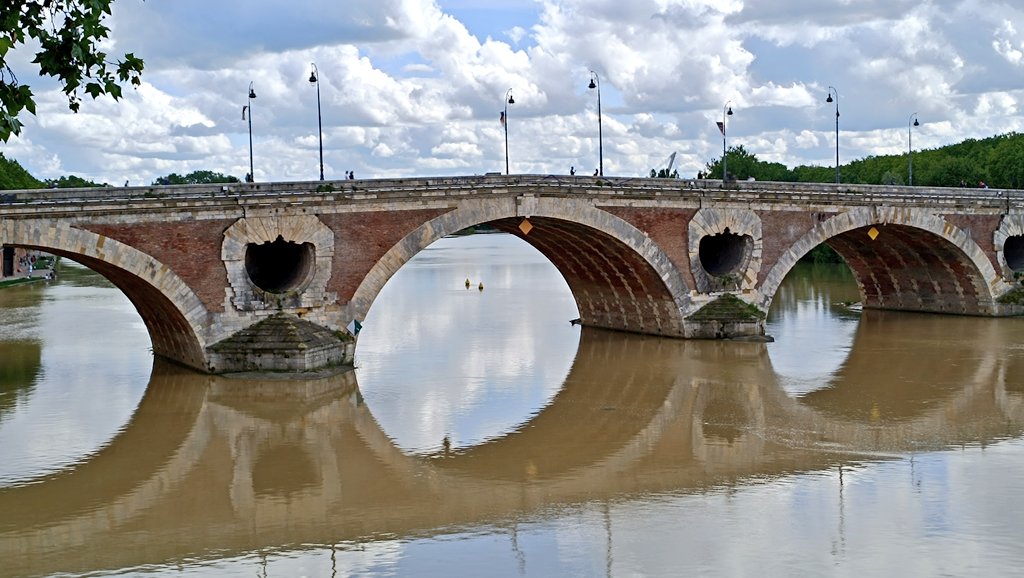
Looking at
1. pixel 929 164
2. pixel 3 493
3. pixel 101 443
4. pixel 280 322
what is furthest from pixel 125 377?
pixel 929 164

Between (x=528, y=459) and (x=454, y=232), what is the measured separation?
14.7 metres

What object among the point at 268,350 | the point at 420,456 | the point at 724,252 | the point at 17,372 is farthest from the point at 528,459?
the point at 724,252

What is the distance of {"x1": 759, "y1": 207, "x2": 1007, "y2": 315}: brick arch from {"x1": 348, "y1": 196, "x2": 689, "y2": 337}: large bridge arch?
14.4 feet

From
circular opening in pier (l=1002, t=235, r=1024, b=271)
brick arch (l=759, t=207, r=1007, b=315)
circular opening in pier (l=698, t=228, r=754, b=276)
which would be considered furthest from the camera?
circular opening in pier (l=1002, t=235, r=1024, b=271)

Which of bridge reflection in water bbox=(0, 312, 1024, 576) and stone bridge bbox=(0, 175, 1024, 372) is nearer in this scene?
bridge reflection in water bbox=(0, 312, 1024, 576)

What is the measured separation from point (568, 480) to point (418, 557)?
5.82m

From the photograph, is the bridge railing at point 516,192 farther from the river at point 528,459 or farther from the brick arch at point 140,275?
the river at point 528,459

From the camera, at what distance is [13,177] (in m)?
90.7

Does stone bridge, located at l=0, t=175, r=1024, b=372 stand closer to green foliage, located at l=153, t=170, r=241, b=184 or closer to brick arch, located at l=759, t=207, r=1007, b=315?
brick arch, located at l=759, t=207, r=1007, b=315

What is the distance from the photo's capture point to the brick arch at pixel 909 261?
4588cm

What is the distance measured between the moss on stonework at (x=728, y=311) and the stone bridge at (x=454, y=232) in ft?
0.21

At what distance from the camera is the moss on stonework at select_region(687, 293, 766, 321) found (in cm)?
4228

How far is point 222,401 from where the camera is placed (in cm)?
3203

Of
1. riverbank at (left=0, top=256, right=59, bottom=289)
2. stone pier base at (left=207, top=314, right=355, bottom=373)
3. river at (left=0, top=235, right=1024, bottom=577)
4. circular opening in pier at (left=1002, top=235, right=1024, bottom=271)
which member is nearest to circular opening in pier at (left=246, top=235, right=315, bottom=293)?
stone pier base at (left=207, top=314, right=355, bottom=373)
